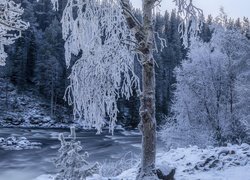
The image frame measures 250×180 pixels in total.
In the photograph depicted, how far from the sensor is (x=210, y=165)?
1119 cm

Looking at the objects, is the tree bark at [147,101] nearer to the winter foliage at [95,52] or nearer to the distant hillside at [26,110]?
the winter foliage at [95,52]

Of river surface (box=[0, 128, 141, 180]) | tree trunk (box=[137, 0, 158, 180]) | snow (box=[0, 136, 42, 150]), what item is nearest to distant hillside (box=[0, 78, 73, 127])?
snow (box=[0, 136, 42, 150])

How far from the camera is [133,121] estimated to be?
69250 millimetres

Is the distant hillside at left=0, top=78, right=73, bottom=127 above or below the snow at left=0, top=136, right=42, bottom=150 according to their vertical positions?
above

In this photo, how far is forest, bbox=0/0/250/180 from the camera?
7371 mm

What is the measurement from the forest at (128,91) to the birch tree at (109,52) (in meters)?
0.02

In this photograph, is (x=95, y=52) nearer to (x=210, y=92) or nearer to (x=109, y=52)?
(x=109, y=52)

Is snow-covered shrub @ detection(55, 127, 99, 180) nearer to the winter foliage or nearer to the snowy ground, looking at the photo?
the snowy ground

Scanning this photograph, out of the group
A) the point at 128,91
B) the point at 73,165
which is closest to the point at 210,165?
the point at 73,165

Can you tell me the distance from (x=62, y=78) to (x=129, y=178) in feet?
218

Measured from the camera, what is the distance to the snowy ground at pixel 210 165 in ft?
33.4

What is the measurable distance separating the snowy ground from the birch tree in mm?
2952

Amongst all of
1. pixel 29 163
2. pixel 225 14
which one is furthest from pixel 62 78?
pixel 29 163

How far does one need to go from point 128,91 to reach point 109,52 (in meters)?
0.99
